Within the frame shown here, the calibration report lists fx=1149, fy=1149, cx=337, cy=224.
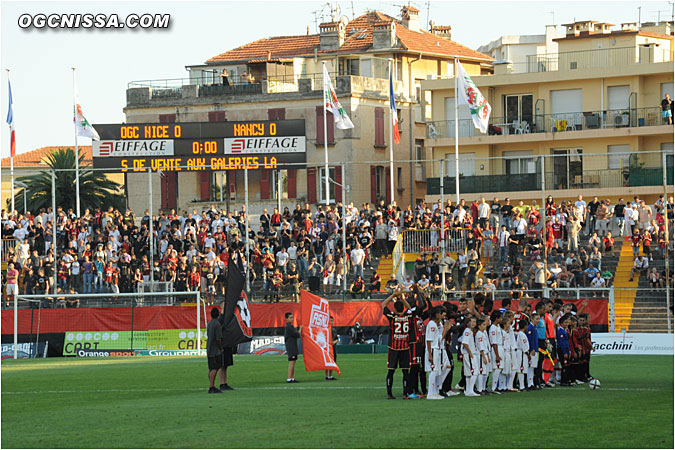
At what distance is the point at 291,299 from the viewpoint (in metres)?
42.8

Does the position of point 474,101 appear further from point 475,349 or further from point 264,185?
point 475,349

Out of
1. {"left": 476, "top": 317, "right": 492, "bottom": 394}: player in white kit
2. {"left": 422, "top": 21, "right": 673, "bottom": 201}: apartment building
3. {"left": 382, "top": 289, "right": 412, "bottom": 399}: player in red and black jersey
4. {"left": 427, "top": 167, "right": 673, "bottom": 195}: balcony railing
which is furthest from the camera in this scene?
{"left": 422, "top": 21, "right": 673, "bottom": 201}: apartment building

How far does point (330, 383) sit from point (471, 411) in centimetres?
730

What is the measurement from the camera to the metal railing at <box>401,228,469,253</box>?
144 feet

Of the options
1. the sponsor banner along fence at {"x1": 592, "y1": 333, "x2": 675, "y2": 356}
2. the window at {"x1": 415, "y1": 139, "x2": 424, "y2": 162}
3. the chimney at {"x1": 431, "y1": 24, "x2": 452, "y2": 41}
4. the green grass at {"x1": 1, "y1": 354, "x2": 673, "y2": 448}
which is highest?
the chimney at {"x1": 431, "y1": 24, "x2": 452, "y2": 41}

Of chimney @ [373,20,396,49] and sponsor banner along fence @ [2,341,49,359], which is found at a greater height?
chimney @ [373,20,396,49]

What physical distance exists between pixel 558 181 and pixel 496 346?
35999 millimetres

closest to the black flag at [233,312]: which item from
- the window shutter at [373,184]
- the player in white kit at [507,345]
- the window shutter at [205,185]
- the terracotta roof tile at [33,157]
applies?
the player in white kit at [507,345]

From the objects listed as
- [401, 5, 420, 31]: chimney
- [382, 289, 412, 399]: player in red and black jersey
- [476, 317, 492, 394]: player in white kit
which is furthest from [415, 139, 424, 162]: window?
[382, 289, 412, 399]: player in red and black jersey

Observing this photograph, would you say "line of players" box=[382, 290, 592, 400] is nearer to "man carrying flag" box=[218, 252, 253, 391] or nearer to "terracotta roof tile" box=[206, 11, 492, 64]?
"man carrying flag" box=[218, 252, 253, 391]

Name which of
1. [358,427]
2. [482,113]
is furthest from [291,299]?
[358,427]

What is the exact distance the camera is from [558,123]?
6000 cm

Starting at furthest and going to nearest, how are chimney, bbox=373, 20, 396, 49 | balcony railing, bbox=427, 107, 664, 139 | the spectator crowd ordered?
chimney, bbox=373, 20, 396, 49 < balcony railing, bbox=427, 107, 664, 139 < the spectator crowd

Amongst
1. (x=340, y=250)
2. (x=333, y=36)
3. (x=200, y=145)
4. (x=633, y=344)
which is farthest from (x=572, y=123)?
(x=633, y=344)
